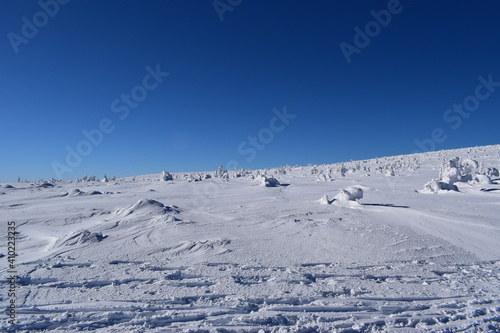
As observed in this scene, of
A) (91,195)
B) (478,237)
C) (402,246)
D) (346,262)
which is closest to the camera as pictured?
(346,262)

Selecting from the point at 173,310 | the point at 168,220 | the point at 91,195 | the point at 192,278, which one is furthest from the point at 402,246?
the point at 91,195

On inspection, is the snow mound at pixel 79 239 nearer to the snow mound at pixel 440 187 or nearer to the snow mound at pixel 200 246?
the snow mound at pixel 200 246

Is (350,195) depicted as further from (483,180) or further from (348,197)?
(483,180)

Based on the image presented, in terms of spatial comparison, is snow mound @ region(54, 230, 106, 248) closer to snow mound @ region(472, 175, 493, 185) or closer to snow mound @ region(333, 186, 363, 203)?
snow mound @ region(333, 186, 363, 203)

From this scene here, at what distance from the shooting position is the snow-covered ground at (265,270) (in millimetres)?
2539

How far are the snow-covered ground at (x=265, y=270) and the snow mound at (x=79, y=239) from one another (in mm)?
30

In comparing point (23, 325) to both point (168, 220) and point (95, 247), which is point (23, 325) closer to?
point (95, 247)

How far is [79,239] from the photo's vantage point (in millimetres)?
4848

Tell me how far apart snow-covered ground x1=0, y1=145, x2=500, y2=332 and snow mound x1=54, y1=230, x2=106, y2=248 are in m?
0.03

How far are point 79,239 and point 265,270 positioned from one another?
11.6 feet

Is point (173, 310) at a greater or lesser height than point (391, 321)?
greater

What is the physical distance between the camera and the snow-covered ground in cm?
254

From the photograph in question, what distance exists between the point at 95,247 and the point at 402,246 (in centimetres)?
526

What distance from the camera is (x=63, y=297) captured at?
297 cm
